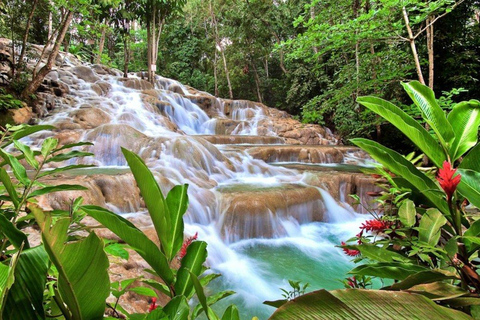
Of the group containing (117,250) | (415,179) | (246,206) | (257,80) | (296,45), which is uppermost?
(257,80)

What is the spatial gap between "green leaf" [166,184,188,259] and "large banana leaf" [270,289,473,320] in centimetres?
25

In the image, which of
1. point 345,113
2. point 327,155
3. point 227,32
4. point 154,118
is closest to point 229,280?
point 327,155

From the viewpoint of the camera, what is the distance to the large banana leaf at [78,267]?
1.14 feet

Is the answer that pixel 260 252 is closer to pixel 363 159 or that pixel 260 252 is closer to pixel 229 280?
pixel 229 280

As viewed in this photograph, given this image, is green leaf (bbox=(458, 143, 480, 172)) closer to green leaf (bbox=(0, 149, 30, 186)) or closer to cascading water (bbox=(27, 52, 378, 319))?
green leaf (bbox=(0, 149, 30, 186))

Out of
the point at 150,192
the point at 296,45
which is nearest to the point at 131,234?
the point at 150,192

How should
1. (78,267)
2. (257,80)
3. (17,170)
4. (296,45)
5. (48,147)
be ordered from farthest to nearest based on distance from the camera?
1. (257,80)
2. (296,45)
3. (48,147)
4. (17,170)
5. (78,267)

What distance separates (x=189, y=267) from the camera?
62cm

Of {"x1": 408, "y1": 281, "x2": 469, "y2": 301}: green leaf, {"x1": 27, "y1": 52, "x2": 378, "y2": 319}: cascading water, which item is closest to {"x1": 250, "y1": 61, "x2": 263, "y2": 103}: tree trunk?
{"x1": 27, "y1": 52, "x2": 378, "y2": 319}: cascading water

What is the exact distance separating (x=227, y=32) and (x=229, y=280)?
1843cm

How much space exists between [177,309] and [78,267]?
22cm

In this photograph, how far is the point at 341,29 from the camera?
4.24 metres

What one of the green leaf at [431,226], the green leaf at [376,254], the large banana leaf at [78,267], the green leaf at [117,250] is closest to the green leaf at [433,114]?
the green leaf at [431,226]

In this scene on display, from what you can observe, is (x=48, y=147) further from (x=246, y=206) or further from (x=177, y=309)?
(x=246, y=206)
